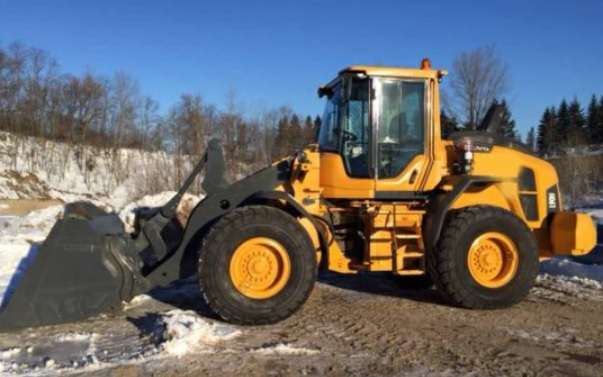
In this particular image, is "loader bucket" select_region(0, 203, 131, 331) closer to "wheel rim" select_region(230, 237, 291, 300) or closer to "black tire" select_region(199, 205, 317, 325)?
"black tire" select_region(199, 205, 317, 325)

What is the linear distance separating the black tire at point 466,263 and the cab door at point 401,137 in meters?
0.66

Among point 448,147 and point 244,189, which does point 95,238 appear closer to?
point 244,189

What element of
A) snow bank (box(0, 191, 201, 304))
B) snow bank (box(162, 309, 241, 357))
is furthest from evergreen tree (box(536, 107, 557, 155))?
snow bank (box(162, 309, 241, 357))

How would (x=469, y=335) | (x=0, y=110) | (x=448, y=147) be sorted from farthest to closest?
(x=0, y=110) → (x=448, y=147) → (x=469, y=335)

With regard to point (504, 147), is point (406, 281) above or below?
below

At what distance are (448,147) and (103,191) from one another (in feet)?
133

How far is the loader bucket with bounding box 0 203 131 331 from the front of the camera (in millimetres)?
5449

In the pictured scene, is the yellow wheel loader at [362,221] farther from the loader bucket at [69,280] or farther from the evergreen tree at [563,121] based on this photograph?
the evergreen tree at [563,121]

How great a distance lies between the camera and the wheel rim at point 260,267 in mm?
5934

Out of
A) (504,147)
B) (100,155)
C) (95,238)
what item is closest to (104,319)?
(95,238)

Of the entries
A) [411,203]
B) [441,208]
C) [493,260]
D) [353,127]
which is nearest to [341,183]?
[353,127]

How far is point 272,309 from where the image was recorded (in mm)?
5812

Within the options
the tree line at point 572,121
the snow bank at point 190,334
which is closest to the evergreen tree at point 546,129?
the tree line at point 572,121

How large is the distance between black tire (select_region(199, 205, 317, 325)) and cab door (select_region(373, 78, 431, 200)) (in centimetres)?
132
